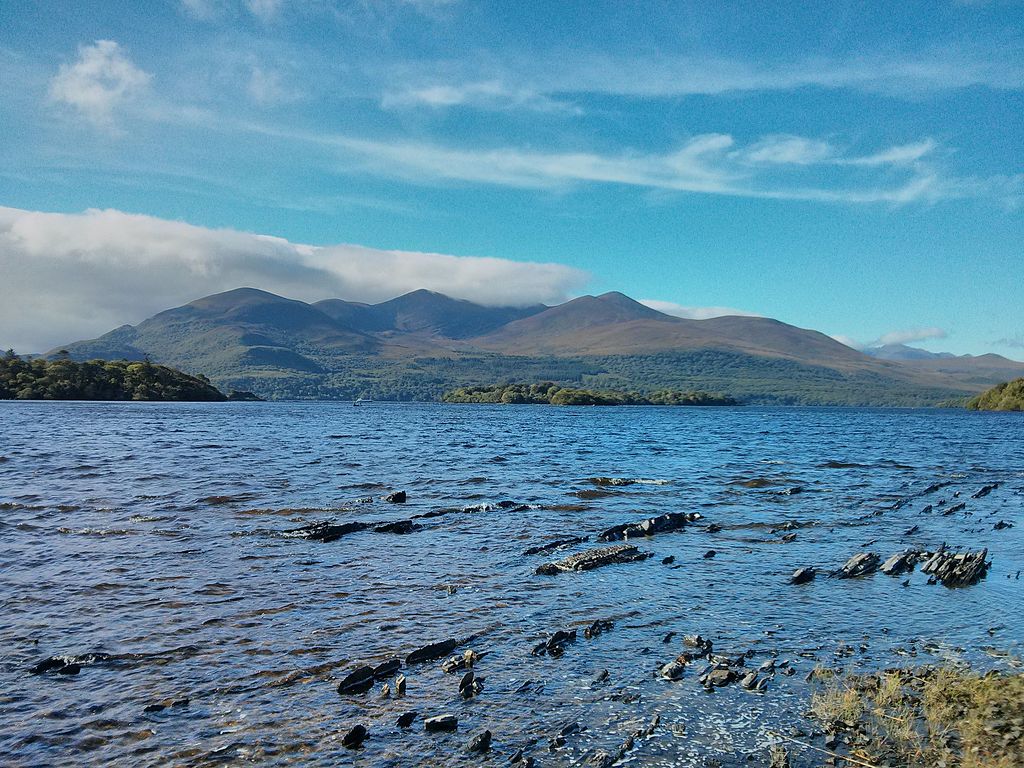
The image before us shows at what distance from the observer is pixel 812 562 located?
2431cm

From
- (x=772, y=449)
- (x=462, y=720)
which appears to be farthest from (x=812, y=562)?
(x=772, y=449)

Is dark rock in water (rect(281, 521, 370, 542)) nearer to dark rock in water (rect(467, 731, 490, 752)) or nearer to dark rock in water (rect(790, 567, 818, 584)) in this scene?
dark rock in water (rect(467, 731, 490, 752))

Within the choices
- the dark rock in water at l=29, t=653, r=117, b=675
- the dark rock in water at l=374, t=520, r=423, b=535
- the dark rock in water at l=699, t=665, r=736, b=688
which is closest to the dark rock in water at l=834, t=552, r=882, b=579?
the dark rock in water at l=699, t=665, r=736, b=688

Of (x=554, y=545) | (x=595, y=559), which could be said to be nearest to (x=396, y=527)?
(x=554, y=545)

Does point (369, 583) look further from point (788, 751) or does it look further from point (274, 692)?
point (788, 751)

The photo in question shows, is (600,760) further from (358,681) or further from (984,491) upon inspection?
(984,491)

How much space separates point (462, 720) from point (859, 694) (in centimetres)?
752

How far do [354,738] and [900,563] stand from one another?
19849 mm

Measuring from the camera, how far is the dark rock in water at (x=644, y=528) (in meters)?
28.1

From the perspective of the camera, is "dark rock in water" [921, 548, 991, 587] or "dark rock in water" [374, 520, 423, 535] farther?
"dark rock in water" [374, 520, 423, 535]

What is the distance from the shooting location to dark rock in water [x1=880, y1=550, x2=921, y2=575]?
2270 centimetres

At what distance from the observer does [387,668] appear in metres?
14.0

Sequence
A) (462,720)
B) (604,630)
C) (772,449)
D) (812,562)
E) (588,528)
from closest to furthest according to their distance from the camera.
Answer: (462,720) < (604,630) < (812,562) < (588,528) < (772,449)

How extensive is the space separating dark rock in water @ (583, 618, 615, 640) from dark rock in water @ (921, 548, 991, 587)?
11.6 metres
